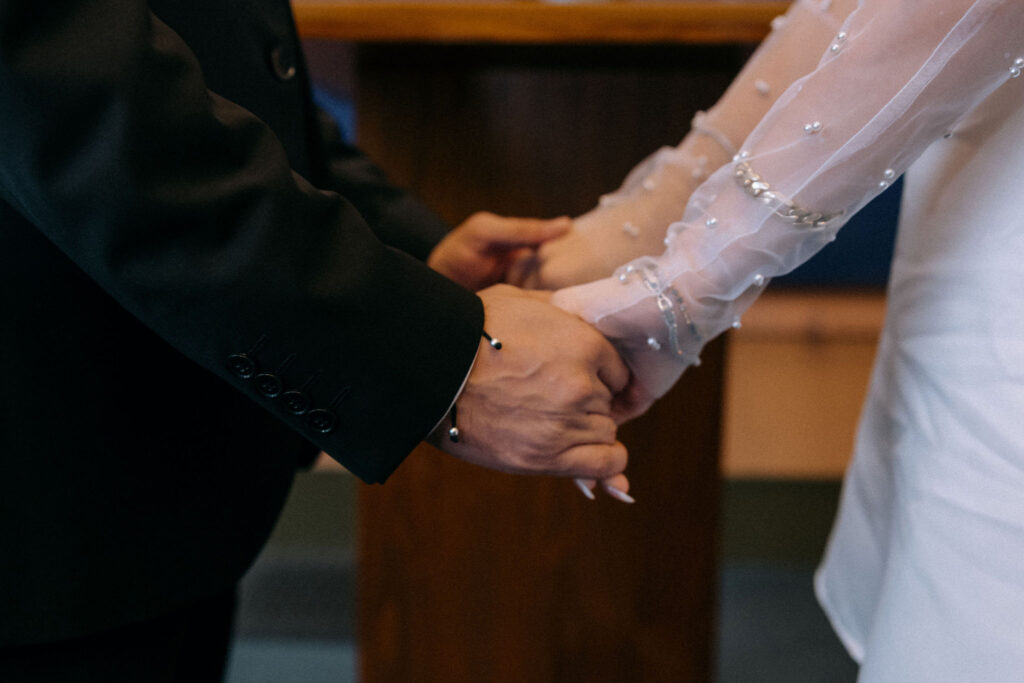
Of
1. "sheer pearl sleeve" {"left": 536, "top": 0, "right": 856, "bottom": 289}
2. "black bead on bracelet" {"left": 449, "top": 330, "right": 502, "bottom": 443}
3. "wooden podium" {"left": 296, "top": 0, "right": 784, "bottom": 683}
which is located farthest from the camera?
"wooden podium" {"left": 296, "top": 0, "right": 784, "bottom": 683}

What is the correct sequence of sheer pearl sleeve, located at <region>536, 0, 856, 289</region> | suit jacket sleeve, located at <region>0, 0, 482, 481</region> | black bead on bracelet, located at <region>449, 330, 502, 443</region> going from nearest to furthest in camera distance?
→ suit jacket sleeve, located at <region>0, 0, 482, 481</region>, black bead on bracelet, located at <region>449, 330, 502, 443</region>, sheer pearl sleeve, located at <region>536, 0, 856, 289</region>

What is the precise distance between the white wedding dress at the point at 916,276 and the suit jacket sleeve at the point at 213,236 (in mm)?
170

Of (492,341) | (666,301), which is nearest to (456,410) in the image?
(492,341)

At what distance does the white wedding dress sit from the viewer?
16.3 inches

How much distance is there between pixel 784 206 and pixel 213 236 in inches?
12.6

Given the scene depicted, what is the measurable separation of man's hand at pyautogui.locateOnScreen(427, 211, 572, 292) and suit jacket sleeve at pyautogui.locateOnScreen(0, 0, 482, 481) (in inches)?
9.1

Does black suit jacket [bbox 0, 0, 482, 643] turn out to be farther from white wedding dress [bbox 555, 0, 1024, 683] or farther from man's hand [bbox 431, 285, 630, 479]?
white wedding dress [bbox 555, 0, 1024, 683]

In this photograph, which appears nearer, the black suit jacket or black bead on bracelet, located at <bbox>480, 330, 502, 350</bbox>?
the black suit jacket

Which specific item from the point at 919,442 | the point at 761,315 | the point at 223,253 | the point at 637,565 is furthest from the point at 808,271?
the point at 223,253

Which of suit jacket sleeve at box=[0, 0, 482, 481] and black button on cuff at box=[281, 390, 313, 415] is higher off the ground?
suit jacket sleeve at box=[0, 0, 482, 481]

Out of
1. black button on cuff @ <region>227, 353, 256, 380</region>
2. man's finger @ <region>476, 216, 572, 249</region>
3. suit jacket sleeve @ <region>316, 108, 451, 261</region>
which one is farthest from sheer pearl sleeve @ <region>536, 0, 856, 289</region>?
black button on cuff @ <region>227, 353, 256, 380</region>

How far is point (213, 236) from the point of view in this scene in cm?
38

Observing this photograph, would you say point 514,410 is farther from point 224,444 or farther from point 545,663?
point 545,663

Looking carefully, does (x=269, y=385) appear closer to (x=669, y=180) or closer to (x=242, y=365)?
(x=242, y=365)
